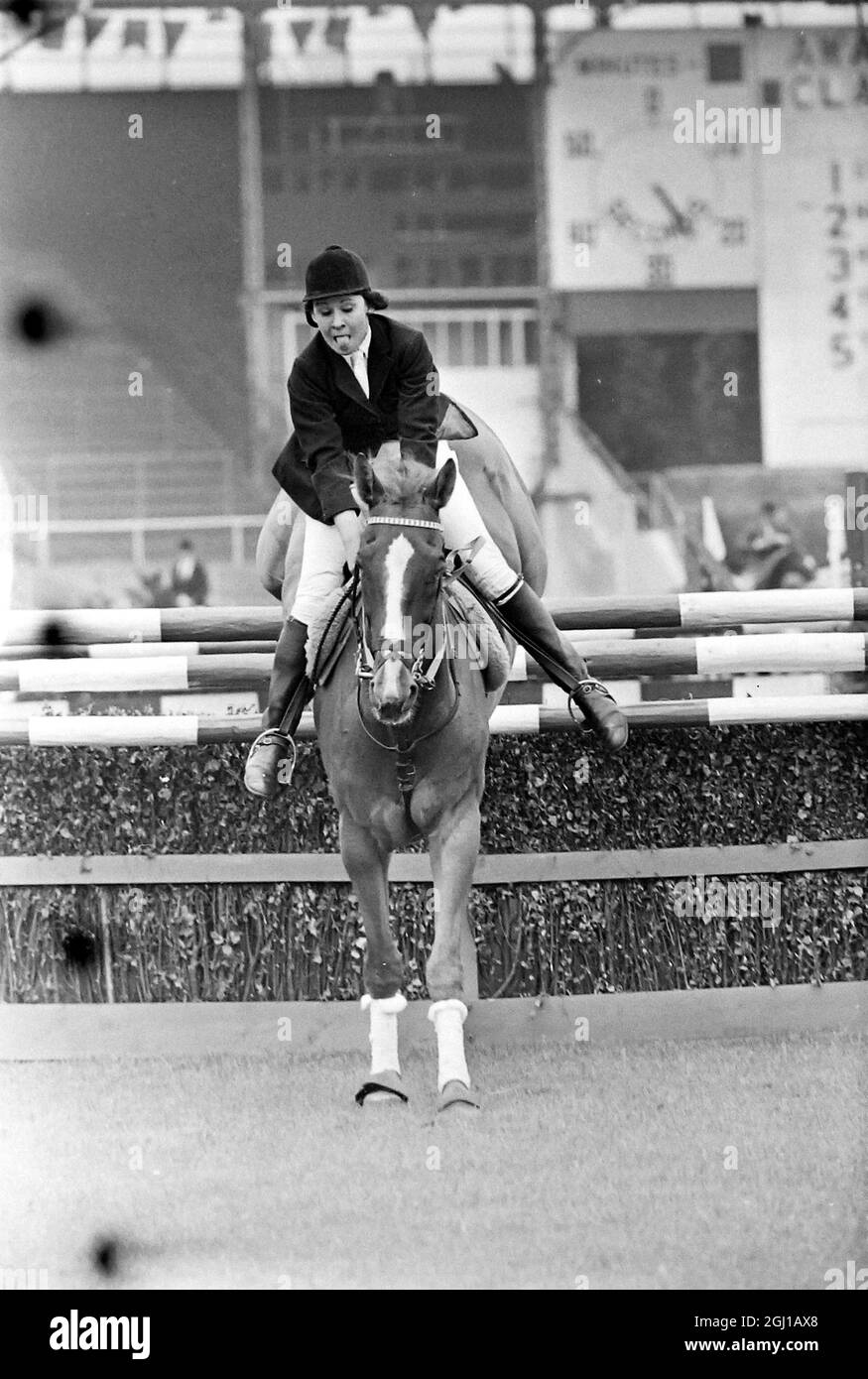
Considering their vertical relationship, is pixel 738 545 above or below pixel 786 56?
below

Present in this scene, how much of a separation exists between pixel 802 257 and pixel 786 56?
1.22 metres

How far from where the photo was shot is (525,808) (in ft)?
15.8

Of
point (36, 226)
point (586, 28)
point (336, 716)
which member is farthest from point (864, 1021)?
point (36, 226)

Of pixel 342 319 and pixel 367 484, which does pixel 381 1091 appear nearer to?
pixel 367 484

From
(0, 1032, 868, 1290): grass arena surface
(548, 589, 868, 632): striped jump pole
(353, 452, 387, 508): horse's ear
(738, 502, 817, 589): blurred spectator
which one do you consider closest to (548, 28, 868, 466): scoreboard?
(738, 502, 817, 589): blurred spectator

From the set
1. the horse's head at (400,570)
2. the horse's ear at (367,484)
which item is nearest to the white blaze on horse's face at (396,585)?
the horse's head at (400,570)

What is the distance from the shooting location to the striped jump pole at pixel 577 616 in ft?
15.6

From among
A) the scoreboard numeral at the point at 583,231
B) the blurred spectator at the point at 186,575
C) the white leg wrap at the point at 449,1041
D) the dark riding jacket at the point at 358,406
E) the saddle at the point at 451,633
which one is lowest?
the white leg wrap at the point at 449,1041

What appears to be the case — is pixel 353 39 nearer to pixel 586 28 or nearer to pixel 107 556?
pixel 586 28

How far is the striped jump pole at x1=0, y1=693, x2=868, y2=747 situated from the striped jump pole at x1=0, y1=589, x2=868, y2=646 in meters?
0.26

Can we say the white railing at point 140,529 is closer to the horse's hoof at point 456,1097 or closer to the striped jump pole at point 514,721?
the striped jump pole at point 514,721

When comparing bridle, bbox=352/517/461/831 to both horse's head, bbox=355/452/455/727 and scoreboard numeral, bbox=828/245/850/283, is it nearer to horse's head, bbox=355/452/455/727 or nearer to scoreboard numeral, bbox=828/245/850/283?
horse's head, bbox=355/452/455/727

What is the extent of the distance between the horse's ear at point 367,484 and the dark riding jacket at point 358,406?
0.19m

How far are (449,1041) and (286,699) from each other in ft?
3.15
